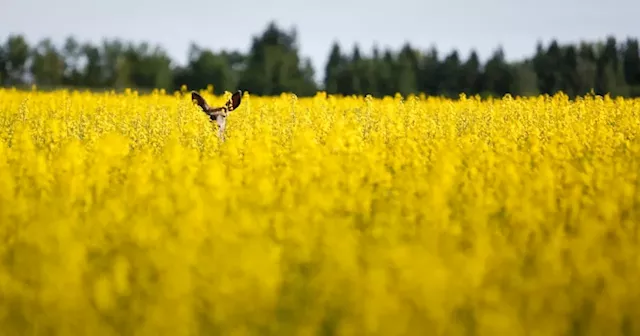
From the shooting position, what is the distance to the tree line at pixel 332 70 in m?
17.5

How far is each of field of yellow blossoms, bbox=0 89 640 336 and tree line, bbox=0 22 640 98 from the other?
10.6m

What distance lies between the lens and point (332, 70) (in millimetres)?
23688

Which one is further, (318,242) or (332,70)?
(332,70)

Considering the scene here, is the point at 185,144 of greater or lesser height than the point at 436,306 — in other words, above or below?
above

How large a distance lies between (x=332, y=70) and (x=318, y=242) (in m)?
19.9

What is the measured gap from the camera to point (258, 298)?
3379 millimetres

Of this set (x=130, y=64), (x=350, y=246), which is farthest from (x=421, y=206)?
(x=130, y=64)

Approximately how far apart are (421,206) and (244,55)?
1840cm

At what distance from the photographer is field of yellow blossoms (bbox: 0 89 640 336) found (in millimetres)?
3273

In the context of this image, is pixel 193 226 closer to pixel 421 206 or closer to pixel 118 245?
pixel 118 245

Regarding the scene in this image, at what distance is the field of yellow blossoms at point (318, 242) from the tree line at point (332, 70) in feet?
34.8

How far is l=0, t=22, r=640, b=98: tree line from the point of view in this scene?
57.5 feet

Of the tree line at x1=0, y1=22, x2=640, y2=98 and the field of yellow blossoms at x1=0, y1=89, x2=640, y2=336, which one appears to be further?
the tree line at x1=0, y1=22, x2=640, y2=98

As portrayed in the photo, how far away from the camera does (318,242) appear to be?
4125 millimetres
